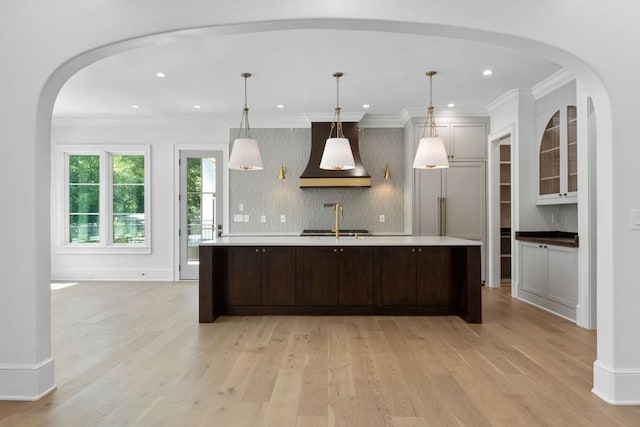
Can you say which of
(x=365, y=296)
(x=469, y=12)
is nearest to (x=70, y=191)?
(x=365, y=296)

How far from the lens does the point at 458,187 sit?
6730 millimetres

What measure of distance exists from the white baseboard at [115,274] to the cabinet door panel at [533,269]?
5.47m

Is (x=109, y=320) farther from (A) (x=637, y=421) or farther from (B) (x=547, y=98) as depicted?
(B) (x=547, y=98)

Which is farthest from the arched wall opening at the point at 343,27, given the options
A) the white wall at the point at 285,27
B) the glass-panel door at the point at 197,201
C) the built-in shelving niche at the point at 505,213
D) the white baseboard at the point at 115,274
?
the built-in shelving niche at the point at 505,213

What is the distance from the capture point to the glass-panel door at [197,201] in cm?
741

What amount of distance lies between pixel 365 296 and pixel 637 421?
8.87 feet

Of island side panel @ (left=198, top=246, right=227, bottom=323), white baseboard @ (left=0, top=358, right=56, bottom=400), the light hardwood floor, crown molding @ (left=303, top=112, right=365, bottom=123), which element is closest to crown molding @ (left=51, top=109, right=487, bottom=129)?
crown molding @ (left=303, top=112, right=365, bottom=123)

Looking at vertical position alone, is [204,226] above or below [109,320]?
above

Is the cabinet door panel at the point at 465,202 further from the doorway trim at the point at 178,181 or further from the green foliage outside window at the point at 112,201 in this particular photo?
the green foliage outside window at the point at 112,201

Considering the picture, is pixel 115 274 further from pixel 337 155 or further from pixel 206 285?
pixel 337 155

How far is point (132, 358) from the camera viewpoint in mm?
3400

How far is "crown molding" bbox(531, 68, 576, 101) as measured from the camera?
4818mm

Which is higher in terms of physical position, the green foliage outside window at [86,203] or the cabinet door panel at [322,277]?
the green foliage outside window at [86,203]

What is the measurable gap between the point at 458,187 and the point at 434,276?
2469mm
